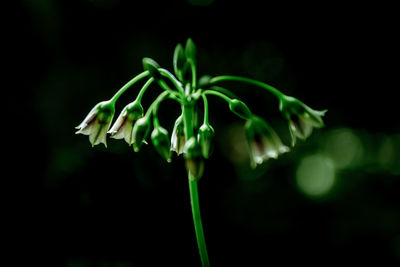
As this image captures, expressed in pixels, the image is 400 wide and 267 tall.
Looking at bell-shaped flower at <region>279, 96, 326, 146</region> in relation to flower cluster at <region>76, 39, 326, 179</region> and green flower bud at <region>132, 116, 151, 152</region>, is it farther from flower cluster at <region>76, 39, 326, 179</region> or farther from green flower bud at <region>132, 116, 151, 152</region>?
green flower bud at <region>132, 116, 151, 152</region>

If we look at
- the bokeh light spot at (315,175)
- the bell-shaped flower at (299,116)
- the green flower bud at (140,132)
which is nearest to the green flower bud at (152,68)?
the green flower bud at (140,132)

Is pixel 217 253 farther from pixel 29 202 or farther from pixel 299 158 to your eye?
pixel 29 202

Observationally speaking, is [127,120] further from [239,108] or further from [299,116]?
[299,116]

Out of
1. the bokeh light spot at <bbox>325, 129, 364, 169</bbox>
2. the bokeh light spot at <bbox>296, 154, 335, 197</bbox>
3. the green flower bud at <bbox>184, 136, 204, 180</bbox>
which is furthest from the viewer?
the bokeh light spot at <bbox>325, 129, 364, 169</bbox>

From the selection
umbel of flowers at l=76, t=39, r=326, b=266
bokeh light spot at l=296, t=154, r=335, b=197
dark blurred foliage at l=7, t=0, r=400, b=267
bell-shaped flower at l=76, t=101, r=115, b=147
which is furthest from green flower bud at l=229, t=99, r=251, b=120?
bokeh light spot at l=296, t=154, r=335, b=197

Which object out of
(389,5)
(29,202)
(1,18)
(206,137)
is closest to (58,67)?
(1,18)

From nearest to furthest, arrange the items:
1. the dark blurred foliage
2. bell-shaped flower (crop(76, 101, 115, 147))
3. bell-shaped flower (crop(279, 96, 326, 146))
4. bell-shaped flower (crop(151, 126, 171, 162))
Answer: bell-shaped flower (crop(151, 126, 171, 162))
bell-shaped flower (crop(279, 96, 326, 146))
bell-shaped flower (crop(76, 101, 115, 147))
the dark blurred foliage
